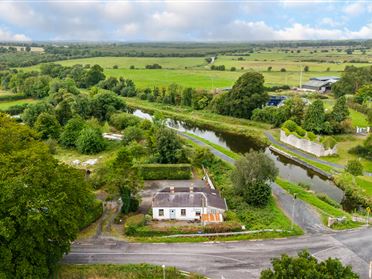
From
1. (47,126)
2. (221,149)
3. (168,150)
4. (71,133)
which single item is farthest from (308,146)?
(47,126)

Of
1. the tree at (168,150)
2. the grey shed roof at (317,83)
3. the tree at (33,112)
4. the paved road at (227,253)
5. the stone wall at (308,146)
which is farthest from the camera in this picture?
the grey shed roof at (317,83)

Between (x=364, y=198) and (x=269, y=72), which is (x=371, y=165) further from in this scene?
(x=269, y=72)

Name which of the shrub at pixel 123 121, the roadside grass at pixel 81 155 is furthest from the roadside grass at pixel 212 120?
the roadside grass at pixel 81 155

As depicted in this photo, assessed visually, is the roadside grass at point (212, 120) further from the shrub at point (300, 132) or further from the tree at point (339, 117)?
the tree at point (339, 117)

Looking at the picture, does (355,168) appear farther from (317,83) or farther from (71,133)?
(317,83)

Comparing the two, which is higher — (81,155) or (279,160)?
(81,155)

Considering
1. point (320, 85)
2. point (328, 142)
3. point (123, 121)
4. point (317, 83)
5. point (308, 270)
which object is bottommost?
point (328, 142)
